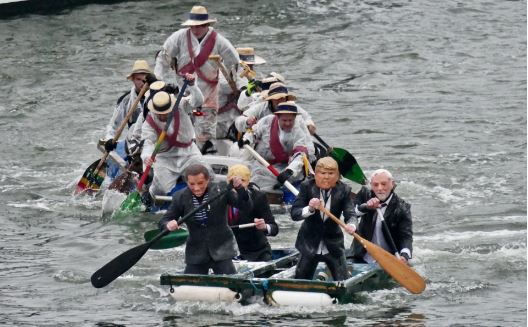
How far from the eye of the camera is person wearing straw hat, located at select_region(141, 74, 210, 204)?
18609 millimetres

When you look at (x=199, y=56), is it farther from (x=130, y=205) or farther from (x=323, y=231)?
(x=323, y=231)

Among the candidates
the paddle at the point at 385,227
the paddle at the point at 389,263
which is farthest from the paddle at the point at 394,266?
the paddle at the point at 385,227

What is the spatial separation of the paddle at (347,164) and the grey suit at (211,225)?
237 inches

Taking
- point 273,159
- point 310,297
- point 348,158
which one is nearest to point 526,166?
point 348,158

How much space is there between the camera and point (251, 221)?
1520 centimetres

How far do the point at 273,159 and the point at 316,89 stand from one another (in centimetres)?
1166

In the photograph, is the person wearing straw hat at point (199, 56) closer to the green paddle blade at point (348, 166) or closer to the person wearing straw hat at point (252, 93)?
the person wearing straw hat at point (252, 93)

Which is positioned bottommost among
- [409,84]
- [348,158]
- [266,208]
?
[409,84]

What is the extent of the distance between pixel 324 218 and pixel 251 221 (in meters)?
1.17

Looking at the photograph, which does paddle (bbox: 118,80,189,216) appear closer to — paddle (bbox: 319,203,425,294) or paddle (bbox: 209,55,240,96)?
paddle (bbox: 209,55,240,96)

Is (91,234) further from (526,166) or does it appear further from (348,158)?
(526,166)

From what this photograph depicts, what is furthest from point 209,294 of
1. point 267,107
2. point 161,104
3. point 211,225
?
point 267,107

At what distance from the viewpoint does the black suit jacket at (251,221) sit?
49.2ft

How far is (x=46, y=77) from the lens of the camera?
32.1m
